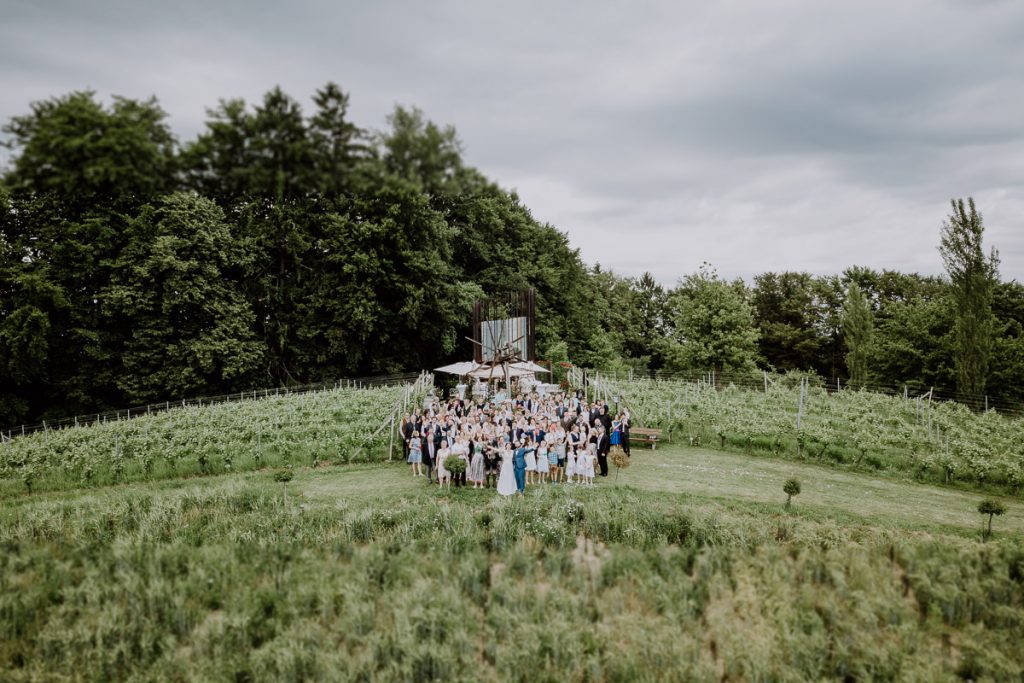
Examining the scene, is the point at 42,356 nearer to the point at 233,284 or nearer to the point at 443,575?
the point at 233,284

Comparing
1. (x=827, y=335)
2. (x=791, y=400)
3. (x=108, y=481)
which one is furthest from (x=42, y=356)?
(x=827, y=335)

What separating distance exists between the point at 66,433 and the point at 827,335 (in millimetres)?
65694

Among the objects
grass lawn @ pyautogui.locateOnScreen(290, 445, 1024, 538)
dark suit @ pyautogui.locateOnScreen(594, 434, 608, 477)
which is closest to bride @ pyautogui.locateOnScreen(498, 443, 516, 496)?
grass lawn @ pyautogui.locateOnScreen(290, 445, 1024, 538)

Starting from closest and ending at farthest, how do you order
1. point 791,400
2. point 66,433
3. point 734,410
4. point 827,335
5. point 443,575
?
point 443,575 → point 66,433 → point 734,410 → point 791,400 → point 827,335

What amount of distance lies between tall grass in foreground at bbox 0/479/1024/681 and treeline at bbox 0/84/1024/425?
17.0 feet

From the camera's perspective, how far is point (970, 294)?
97.3 ft

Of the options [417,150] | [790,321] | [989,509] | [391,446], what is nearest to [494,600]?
[417,150]

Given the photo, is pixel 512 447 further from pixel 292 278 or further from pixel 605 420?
pixel 292 278

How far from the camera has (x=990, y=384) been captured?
34625mm

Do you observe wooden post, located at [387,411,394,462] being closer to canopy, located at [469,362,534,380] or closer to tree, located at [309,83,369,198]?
canopy, located at [469,362,534,380]

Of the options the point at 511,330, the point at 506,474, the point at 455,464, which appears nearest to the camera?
the point at 506,474

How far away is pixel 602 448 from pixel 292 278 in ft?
89.8

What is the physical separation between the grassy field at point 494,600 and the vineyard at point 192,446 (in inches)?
296

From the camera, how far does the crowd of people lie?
47.0ft
